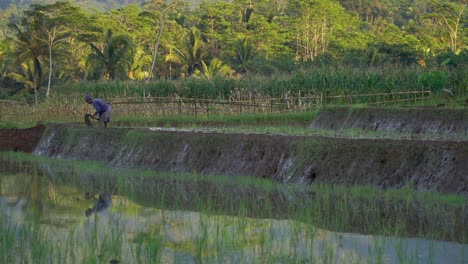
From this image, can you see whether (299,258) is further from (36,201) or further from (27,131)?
(27,131)

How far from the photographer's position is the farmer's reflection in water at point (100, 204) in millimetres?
10062

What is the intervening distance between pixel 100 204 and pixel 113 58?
32.8 meters

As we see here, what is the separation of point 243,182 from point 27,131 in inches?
489

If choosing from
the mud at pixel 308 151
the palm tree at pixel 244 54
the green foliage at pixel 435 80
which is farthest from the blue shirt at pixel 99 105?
the palm tree at pixel 244 54

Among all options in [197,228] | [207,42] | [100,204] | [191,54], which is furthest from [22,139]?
[207,42]

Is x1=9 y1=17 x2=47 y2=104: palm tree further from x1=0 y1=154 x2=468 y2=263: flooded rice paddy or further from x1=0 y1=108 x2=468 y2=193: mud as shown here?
x1=0 y1=154 x2=468 y2=263: flooded rice paddy

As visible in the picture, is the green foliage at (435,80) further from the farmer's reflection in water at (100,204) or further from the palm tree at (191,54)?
the palm tree at (191,54)

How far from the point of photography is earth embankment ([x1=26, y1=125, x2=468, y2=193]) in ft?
34.8

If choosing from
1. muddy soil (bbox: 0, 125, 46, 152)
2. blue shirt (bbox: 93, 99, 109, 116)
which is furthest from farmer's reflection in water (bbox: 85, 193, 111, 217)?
muddy soil (bbox: 0, 125, 46, 152)

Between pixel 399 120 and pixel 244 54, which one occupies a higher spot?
pixel 399 120

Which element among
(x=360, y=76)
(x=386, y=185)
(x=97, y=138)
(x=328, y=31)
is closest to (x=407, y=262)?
(x=386, y=185)

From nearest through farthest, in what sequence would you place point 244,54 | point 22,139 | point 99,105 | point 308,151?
1. point 308,151
2. point 99,105
3. point 22,139
4. point 244,54

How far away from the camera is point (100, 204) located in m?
10.8

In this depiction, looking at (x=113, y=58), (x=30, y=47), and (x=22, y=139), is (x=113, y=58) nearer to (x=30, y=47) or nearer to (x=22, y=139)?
(x=30, y=47)
